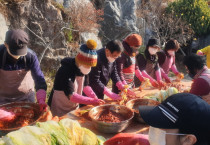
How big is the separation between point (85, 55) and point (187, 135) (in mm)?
1696

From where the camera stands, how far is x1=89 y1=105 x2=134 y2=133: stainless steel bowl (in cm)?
206

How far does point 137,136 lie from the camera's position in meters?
1.84

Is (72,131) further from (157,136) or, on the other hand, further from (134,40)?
(134,40)

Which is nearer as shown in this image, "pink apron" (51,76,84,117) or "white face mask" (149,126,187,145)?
"white face mask" (149,126,187,145)

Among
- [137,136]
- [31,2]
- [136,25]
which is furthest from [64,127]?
[136,25]

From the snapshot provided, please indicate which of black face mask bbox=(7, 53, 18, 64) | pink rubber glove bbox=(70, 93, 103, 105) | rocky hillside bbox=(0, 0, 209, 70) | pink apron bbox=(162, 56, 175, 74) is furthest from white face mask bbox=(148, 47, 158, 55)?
rocky hillside bbox=(0, 0, 209, 70)

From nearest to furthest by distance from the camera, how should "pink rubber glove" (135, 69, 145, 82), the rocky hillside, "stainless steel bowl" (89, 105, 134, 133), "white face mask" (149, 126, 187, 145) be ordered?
"white face mask" (149, 126, 187, 145), "stainless steel bowl" (89, 105, 134, 133), "pink rubber glove" (135, 69, 145, 82), the rocky hillside

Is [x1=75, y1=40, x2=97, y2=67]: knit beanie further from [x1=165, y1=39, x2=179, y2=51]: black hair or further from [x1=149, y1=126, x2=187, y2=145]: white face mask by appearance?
[x1=165, y1=39, x2=179, y2=51]: black hair

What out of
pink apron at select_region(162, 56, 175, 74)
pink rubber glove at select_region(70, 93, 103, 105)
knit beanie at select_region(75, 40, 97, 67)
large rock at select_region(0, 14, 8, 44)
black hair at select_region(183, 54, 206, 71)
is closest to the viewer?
knit beanie at select_region(75, 40, 97, 67)

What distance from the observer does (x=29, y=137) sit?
134cm

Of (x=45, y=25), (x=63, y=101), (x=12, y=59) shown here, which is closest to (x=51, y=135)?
(x=63, y=101)

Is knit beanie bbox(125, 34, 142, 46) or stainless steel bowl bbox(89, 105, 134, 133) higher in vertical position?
knit beanie bbox(125, 34, 142, 46)

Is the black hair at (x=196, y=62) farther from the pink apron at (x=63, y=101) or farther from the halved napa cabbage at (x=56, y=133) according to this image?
the halved napa cabbage at (x=56, y=133)

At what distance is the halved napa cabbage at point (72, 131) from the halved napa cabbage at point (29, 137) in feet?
0.60
